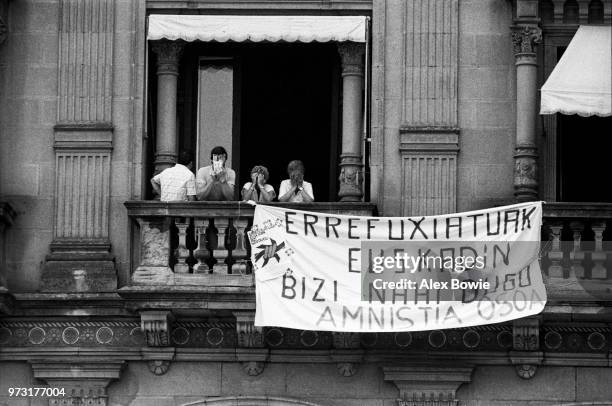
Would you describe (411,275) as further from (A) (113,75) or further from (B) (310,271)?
(A) (113,75)

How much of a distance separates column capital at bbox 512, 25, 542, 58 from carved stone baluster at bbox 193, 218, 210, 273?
15.8 feet

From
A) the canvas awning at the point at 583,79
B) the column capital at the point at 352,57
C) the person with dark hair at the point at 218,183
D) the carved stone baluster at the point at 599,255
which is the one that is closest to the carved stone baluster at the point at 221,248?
the person with dark hair at the point at 218,183

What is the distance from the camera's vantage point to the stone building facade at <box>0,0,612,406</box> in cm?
2989

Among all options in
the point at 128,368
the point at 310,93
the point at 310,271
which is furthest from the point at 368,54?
the point at 128,368

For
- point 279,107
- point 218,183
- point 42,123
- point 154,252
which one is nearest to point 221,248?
point 154,252

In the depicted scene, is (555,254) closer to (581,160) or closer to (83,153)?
(581,160)

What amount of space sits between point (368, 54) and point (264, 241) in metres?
3.21

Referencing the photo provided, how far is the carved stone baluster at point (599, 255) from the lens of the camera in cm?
2983

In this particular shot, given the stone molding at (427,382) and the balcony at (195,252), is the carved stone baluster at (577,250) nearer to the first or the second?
the stone molding at (427,382)

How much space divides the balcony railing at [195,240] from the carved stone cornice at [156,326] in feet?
1.35

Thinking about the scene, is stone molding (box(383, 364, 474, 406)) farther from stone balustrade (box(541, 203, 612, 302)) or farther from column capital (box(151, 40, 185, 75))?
column capital (box(151, 40, 185, 75))

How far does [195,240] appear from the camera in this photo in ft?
99.2

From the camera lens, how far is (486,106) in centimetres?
3091

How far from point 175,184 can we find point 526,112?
480 cm
